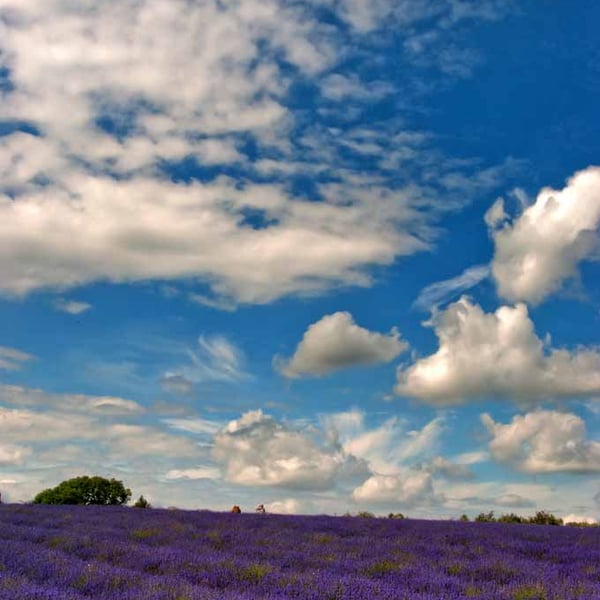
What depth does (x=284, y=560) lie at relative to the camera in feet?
33.0

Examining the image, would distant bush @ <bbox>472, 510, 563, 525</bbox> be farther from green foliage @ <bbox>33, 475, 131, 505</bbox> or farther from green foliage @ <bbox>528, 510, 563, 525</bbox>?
green foliage @ <bbox>33, 475, 131, 505</bbox>

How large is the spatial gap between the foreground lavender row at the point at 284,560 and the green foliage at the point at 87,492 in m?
10.6

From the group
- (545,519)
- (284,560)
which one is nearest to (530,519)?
(545,519)

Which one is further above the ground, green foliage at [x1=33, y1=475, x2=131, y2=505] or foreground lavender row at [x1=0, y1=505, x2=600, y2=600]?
green foliage at [x1=33, y1=475, x2=131, y2=505]

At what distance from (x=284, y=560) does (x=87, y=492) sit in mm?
19350

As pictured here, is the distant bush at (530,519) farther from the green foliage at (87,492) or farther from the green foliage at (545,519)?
the green foliage at (87,492)

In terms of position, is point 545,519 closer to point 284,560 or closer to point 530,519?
point 530,519

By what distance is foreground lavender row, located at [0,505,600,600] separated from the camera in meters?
7.25

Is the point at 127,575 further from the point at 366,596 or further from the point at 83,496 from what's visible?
the point at 83,496

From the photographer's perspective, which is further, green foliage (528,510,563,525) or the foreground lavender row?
green foliage (528,510,563,525)

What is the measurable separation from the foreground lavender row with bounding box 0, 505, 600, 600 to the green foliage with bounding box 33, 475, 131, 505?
10.6 metres

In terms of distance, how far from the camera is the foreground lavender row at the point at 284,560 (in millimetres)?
7246

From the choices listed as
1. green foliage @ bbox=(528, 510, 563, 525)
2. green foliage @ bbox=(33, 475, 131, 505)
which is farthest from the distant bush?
green foliage @ bbox=(33, 475, 131, 505)

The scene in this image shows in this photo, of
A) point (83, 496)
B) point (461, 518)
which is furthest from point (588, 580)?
point (83, 496)
